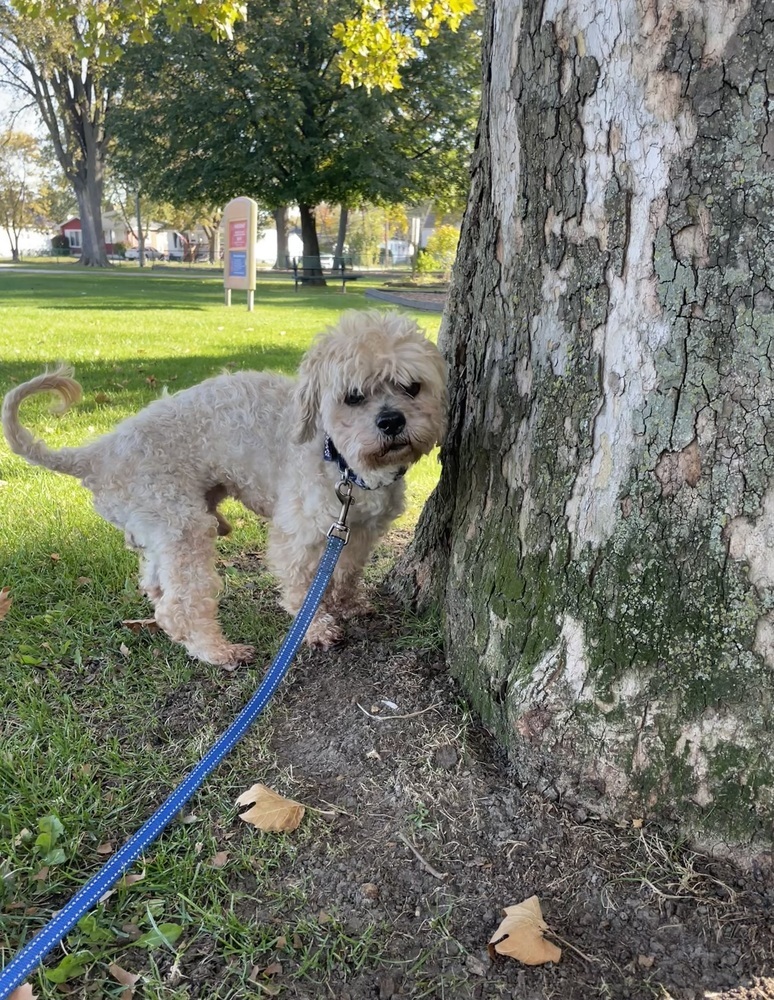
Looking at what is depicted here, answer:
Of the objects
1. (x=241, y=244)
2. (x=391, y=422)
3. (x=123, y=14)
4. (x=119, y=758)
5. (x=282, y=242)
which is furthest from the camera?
(x=282, y=242)

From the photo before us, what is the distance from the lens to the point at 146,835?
2076mm

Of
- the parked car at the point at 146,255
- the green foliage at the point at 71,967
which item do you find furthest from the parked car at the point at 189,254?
the green foliage at the point at 71,967

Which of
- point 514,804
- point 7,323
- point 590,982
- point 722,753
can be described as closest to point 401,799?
point 514,804

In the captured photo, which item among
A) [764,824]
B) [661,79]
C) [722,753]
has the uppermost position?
[661,79]

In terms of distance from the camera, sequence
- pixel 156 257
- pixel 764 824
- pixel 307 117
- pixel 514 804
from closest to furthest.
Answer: pixel 764 824, pixel 514 804, pixel 307 117, pixel 156 257

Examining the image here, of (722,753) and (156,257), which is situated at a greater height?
(156,257)

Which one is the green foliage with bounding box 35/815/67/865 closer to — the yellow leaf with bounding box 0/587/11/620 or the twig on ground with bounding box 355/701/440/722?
the twig on ground with bounding box 355/701/440/722

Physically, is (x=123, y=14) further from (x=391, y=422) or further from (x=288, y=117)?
(x=288, y=117)

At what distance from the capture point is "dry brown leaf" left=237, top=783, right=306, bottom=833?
2336 millimetres

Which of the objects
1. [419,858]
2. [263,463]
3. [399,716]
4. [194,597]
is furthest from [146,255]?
[419,858]

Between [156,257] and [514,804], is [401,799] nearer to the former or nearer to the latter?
[514,804]

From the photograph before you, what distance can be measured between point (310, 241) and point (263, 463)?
124 ft

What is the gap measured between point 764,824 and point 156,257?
98265 millimetres

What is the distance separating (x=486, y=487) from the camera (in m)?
2.80
